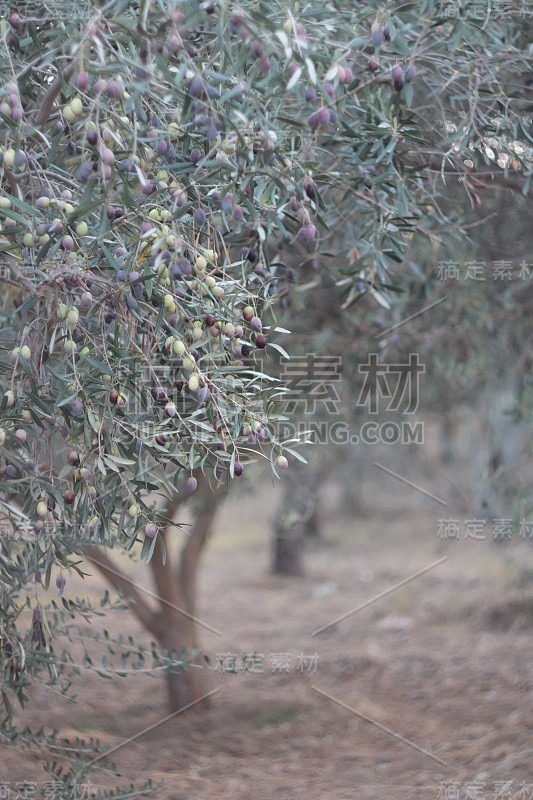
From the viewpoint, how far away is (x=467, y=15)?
2.48 m

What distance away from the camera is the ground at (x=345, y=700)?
3.84 metres

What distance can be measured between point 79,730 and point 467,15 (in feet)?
13.8

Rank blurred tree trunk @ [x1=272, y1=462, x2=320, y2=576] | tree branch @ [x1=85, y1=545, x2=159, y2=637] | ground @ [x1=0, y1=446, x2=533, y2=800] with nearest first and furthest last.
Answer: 1. ground @ [x1=0, y1=446, x2=533, y2=800]
2. tree branch @ [x1=85, y1=545, x2=159, y2=637]
3. blurred tree trunk @ [x1=272, y1=462, x2=320, y2=576]

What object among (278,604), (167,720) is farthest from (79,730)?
(278,604)

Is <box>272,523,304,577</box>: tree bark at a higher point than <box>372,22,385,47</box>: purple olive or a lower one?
lower

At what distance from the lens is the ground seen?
12.6 ft

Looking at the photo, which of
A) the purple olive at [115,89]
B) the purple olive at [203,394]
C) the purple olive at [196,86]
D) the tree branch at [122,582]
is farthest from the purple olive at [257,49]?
the tree branch at [122,582]

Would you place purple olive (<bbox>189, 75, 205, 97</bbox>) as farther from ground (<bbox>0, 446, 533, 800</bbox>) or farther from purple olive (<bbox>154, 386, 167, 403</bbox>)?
ground (<bbox>0, 446, 533, 800</bbox>)

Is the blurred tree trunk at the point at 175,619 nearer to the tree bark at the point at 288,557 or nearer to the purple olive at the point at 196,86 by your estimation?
the purple olive at the point at 196,86

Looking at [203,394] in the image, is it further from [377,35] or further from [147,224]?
[377,35]

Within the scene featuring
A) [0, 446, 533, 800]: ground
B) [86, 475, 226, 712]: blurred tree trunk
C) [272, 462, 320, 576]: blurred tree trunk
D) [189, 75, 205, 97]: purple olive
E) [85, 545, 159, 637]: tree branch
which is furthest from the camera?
[272, 462, 320, 576]: blurred tree trunk

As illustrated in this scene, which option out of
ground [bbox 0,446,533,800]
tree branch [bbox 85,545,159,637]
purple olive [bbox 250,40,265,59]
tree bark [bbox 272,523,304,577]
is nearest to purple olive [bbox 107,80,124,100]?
purple olive [bbox 250,40,265,59]

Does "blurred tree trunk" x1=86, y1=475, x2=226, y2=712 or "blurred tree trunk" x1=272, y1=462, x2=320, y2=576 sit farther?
"blurred tree trunk" x1=272, y1=462, x2=320, y2=576

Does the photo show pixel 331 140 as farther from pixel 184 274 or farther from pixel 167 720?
pixel 167 720
